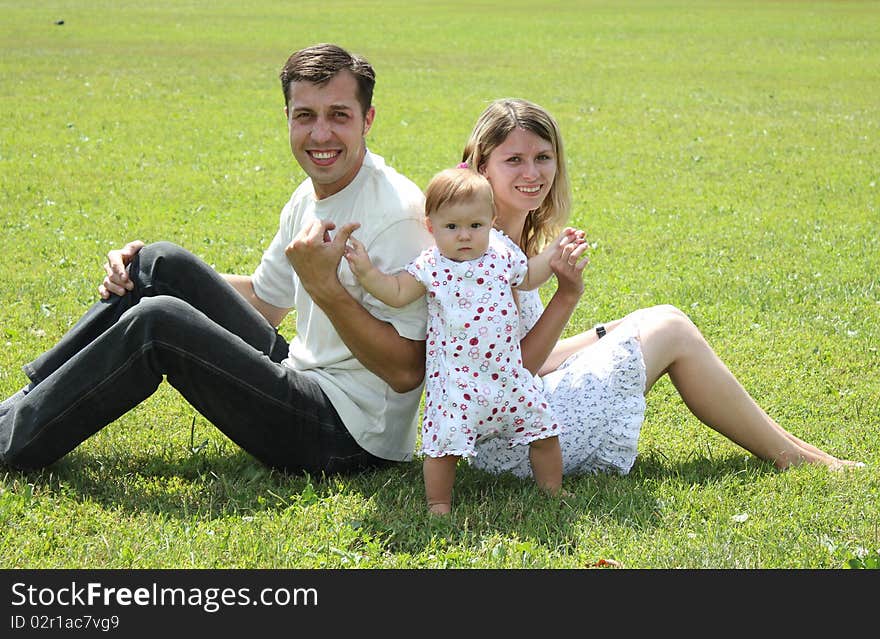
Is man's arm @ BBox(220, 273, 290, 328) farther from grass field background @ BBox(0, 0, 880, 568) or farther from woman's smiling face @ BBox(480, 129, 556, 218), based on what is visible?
woman's smiling face @ BBox(480, 129, 556, 218)

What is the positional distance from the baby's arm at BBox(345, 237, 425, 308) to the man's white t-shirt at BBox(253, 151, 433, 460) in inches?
3.5

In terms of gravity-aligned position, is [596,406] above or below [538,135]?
below

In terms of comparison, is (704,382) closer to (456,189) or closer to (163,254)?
(456,189)

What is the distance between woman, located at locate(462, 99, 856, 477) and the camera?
4473mm

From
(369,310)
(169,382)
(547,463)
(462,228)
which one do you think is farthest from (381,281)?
(547,463)

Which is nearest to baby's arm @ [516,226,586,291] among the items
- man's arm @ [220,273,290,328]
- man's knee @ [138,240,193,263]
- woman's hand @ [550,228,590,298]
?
woman's hand @ [550,228,590,298]

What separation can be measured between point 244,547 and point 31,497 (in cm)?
95

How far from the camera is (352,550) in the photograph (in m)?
4.10

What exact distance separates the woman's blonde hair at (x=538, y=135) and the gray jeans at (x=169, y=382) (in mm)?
1140

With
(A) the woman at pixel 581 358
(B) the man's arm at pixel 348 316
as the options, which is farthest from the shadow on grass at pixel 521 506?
(B) the man's arm at pixel 348 316

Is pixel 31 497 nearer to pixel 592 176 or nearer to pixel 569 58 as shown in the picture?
pixel 592 176

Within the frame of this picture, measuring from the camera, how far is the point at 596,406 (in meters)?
4.55

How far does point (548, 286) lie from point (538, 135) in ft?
12.3

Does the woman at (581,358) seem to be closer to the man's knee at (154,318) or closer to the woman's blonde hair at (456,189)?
the woman's blonde hair at (456,189)
